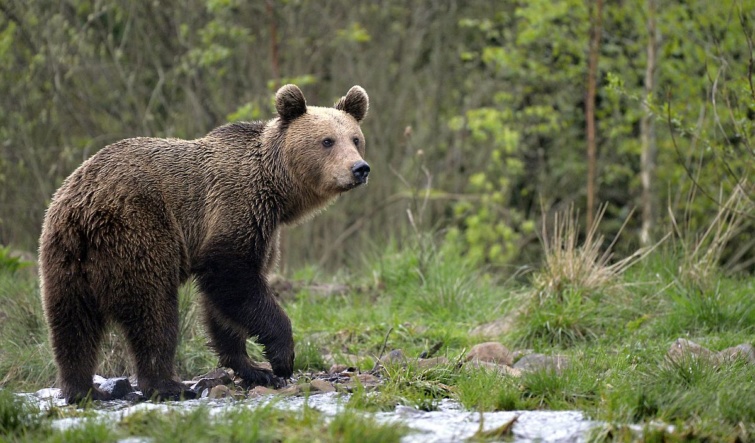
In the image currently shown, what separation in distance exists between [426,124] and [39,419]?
38.8ft

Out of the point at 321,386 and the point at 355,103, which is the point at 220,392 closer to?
the point at 321,386

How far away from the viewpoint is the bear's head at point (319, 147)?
7031 mm

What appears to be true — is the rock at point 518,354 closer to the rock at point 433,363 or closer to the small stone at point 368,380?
the rock at point 433,363

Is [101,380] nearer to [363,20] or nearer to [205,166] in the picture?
[205,166]

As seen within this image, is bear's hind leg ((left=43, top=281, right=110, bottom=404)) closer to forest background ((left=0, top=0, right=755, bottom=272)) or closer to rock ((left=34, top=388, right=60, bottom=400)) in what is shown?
rock ((left=34, top=388, right=60, bottom=400))

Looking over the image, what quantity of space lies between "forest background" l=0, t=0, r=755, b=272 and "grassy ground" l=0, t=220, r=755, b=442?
1.88 meters

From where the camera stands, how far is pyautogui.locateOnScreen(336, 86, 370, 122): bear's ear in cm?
750

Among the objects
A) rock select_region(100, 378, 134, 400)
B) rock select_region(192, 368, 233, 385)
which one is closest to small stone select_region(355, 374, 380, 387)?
rock select_region(192, 368, 233, 385)

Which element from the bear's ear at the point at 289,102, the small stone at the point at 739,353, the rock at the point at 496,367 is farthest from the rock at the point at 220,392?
the small stone at the point at 739,353

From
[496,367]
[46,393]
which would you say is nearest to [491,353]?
[496,367]

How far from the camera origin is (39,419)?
5.11m

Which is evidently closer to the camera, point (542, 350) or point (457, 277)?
point (542, 350)

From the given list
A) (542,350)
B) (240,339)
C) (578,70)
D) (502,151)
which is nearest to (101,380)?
(240,339)

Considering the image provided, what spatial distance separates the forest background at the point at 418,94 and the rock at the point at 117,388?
541cm
